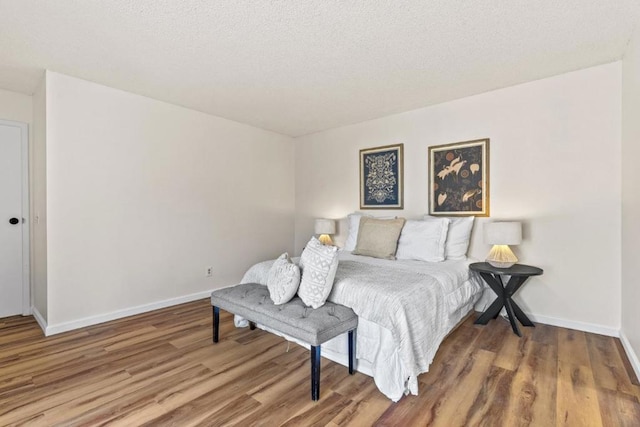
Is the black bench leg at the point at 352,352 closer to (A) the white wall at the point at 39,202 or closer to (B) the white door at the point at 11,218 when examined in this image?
(A) the white wall at the point at 39,202

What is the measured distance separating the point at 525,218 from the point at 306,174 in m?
3.01

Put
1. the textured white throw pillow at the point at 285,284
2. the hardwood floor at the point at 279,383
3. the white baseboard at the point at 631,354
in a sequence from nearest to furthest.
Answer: the hardwood floor at the point at 279,383, the white baseboard at the point at 631,354, the textured white throw pillow at the point at 285,284

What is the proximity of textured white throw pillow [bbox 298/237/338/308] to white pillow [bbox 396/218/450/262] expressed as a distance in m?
→ 1.38

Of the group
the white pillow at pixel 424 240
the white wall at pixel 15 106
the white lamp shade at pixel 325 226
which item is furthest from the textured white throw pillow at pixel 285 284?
the white wall at pixel 15 106

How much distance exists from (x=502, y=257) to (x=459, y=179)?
99cm

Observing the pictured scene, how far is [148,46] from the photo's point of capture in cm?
235

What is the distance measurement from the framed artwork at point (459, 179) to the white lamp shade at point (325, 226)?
1.33 m

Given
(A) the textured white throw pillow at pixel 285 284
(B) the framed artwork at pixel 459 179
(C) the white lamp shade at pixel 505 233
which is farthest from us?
(B) the framed artwork at pixel 459 179

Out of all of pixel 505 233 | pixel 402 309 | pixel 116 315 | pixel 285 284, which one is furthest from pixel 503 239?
pixel 116 315

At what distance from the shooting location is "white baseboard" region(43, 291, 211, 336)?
2.82m

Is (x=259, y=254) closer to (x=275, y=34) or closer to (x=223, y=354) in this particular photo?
(x=223, y=354)

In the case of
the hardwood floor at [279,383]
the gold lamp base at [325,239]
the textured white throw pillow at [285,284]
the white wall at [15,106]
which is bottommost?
the hardwood floor at [279,383]

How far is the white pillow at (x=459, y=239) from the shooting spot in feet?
10.6

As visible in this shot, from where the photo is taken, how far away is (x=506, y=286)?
288 centimetres
